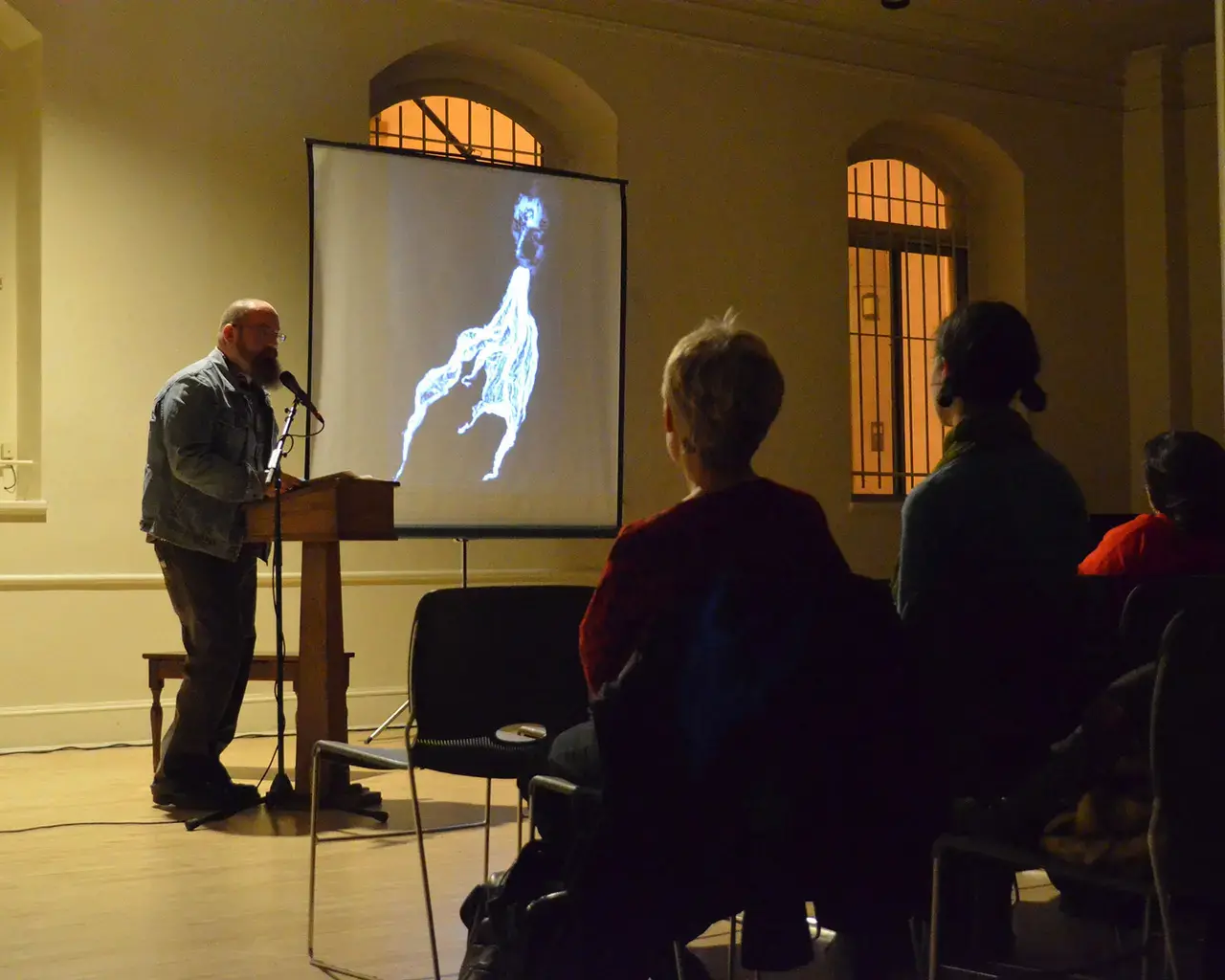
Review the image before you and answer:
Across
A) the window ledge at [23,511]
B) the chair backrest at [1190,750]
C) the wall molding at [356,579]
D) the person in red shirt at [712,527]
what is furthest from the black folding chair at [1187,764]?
the window ledge at [23,511]

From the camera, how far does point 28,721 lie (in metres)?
5.98

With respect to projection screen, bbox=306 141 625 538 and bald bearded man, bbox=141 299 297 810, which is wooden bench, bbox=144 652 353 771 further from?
projection screen, bbox=306 141 625 538

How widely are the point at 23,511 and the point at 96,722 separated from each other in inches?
37.6

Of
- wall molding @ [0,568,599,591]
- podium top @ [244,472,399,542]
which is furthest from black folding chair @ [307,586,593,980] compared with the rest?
wall molding @ [0,568,599,591]

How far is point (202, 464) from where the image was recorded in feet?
15.0

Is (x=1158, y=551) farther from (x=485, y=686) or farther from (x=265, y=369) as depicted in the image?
(x=265, y=369)

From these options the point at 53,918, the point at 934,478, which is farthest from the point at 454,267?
the point at 934,478

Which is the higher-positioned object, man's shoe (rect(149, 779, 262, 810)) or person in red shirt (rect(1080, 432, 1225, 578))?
person in red shirt (rect(1080, 432, 1225, 578))

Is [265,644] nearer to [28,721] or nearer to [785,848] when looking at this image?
[28,721]

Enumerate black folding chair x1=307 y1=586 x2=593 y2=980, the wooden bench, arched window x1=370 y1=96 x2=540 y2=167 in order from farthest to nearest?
1. arched window x1=370 y1=96 x2=540 y2=167
2. the wooden bench
3. black folding chair x1=307 y1=586 x2=593 y2=980

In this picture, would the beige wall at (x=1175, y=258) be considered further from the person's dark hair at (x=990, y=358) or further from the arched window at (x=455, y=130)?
the person's dark hair at (x=990, y=358)

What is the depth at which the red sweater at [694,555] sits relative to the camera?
1842 millimetres

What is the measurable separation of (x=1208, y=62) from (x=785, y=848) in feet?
27.7

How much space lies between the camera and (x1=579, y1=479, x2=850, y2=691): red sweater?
1.84 metres
